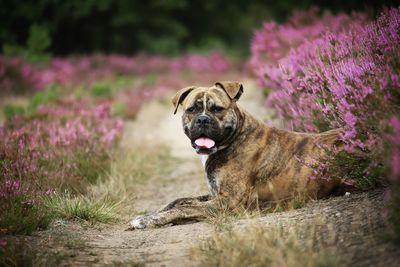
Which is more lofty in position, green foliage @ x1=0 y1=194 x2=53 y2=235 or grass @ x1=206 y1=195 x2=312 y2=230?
green foliage @ x1=0 y1=194 x2=53 y2=235

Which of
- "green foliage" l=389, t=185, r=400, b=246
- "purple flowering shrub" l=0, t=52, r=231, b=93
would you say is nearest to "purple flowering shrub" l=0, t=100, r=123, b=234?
"green foliage" l=389, t=185, r=400, b=246

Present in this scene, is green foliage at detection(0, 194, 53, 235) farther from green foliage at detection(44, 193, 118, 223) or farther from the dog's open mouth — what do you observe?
the dog's open mouth

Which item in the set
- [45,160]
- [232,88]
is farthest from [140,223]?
[45,160]

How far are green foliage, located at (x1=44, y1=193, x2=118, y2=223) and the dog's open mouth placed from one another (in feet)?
4.10

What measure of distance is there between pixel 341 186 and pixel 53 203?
3104mm

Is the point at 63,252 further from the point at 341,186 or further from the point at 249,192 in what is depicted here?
the point at 341,186

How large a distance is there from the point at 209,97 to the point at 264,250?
2.37 meters

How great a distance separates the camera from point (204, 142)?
558 cm

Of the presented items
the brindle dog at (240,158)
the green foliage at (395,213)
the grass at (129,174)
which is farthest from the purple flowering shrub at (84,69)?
the green foliage at (395,213)

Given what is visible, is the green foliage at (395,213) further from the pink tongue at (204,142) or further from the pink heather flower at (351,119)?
the pink tongue at (204,142)

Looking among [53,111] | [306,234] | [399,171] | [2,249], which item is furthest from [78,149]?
[399,171]

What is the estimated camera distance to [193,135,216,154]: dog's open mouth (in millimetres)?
5543

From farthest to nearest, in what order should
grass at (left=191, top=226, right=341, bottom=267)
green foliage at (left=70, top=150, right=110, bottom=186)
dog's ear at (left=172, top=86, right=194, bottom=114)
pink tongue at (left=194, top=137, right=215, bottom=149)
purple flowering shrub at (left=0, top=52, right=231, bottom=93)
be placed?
purple flowering shrub at (left=0, top=52, right=231, bottom=93)
green foliage at (left=70, top=150, right=110, bottom=186)
dog's ear at (left=172, top=86, right=194, bottom=114)
pink tongue at (left=194, top=137, right=215, bottom=149)
grass at (left=191, top=226, right=341, bottom=267)

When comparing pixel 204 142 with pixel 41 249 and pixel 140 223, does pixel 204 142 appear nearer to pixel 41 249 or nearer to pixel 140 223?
pixel 140 223
